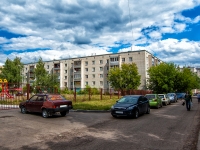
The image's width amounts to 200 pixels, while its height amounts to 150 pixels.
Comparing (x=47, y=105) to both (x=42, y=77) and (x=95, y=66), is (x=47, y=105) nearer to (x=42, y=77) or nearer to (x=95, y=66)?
(x=42, y=77)

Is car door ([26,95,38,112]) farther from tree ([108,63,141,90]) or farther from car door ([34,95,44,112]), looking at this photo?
tree ([108,63,141,90])

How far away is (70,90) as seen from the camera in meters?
22.8

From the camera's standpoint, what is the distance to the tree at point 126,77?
54781 mm

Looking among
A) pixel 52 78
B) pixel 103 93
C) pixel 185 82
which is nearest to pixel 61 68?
pixel 52 78

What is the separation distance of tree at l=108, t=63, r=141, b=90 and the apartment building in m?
5.22


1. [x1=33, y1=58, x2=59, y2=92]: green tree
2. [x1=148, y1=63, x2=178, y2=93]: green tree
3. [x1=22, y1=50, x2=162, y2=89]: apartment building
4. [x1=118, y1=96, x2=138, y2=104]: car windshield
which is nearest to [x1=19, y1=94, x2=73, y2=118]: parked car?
[x1=118, y1=96, x2=138, y2=104]: car windshield

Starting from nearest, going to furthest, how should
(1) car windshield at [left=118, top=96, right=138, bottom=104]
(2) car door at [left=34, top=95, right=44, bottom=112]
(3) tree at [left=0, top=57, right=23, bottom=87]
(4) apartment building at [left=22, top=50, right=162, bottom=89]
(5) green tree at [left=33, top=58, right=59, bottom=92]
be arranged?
1. (2) car door at [left=34, top=95, right=44, bottom=112]
2. (1) car windshield at [left=118, top=96, right=138, bottom=104]
3. (3) tree at [left=0, top=57, right=23, bottom=87]
4. (5) green tree at [left=33, top=58, right=59, bottom=92]
5. (4) apartment building at [left=22, top=50, right=162, bottom=89]

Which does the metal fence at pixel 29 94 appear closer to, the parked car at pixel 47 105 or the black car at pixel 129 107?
the parked car at pixel 47 105

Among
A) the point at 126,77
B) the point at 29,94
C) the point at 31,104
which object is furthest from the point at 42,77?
the point at 31,104

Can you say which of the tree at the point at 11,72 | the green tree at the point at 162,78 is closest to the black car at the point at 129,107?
the green tree at the point at 162,78

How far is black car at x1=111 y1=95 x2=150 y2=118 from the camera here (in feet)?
37.9

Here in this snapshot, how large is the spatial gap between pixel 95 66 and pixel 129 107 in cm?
5673

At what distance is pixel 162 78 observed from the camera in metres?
49.4

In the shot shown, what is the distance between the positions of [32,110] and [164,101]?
630 inches
